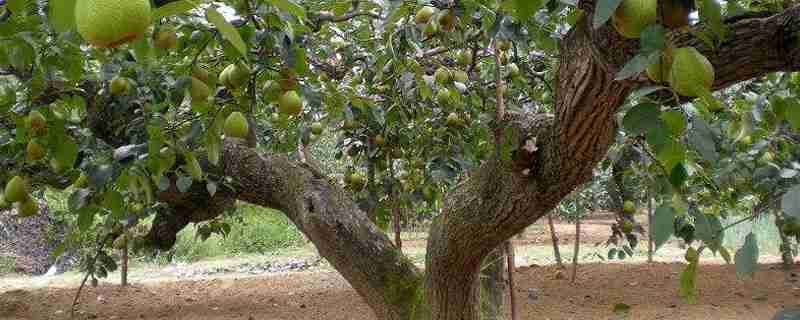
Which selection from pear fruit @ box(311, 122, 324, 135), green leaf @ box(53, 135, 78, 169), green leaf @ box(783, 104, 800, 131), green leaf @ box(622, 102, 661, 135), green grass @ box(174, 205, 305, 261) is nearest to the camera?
green leaf @ box(622, 102, 661, 135)

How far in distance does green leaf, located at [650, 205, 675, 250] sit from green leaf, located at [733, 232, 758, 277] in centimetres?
11

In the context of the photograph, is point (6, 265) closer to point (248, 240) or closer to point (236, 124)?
point (248, 240)

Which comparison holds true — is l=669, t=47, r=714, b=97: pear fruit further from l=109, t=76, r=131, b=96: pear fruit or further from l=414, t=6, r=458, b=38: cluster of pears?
l=109, t=76, r=131, b=96: pear fruit

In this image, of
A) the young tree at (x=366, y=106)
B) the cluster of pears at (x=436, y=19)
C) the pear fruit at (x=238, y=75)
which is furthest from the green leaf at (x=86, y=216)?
the cluster of pears at (x=436, y=19)

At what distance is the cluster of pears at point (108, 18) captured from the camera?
0.55m

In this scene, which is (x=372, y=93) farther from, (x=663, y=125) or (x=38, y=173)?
(x=663, y=125)

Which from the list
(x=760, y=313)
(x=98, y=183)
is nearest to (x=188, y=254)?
(x=760, y=313)

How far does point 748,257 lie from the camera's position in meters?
0.74

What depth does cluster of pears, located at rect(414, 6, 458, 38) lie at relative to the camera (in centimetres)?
186

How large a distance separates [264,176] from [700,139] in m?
2.95

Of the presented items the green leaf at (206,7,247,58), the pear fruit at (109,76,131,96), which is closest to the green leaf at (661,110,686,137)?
the green leaf at (206,7,247,58)

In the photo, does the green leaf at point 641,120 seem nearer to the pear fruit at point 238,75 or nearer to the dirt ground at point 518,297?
the pear fruit at point 238,75

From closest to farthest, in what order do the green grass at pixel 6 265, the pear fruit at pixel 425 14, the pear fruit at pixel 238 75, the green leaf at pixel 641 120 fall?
the green leaf at pixel 641 120 < the pear fruit at pixel 238 75 < the pear fruit at pixel 425 14 < the green grass at pixel 6 265

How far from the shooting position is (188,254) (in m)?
10.6
